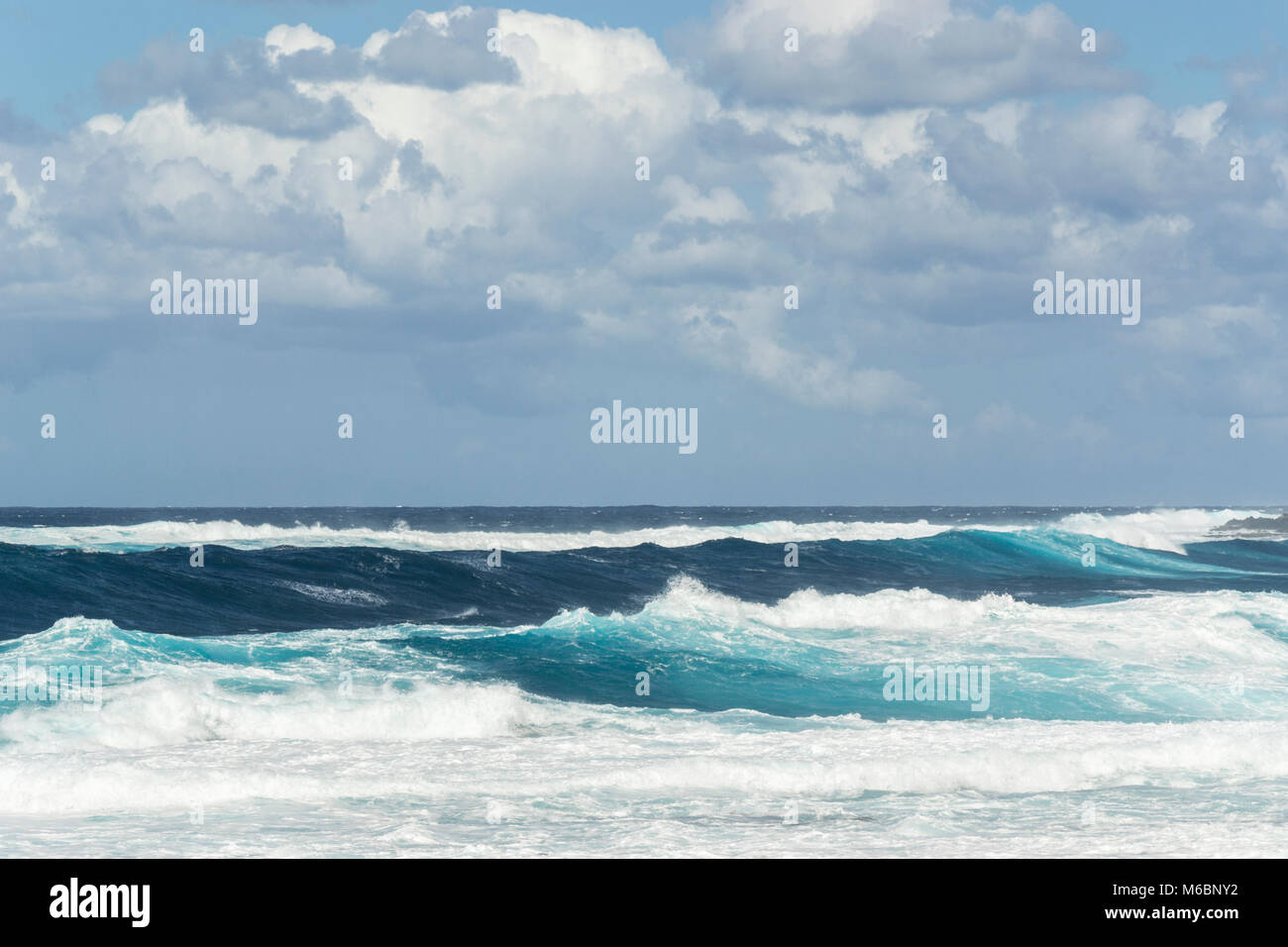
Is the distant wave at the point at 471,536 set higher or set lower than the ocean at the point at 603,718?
higher

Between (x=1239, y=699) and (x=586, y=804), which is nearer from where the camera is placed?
(x=586, y=804)

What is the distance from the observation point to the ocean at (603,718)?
34.3 feet

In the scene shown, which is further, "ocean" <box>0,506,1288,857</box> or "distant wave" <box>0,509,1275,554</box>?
"distant wave" <box>0,509,1275,554</box>

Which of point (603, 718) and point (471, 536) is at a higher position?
point (471, 536)

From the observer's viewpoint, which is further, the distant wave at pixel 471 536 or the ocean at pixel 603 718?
the distant wave at pixel 471 536

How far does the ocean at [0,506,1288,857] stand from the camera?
10.5 metres

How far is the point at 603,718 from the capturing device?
1620 cm

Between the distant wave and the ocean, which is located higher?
the distant wave
